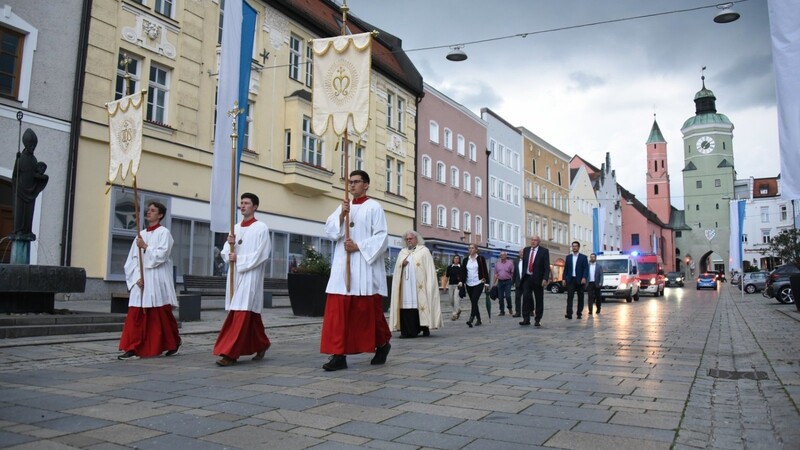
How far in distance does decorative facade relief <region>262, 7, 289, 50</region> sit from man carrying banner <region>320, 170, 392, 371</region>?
61.6 ft

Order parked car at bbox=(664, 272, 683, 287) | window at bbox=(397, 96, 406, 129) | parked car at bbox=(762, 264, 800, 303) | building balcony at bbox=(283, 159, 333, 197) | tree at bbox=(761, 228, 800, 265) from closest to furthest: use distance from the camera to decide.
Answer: parked car at bbox=(762, 264, 800, 303) → building balcony at bbox=(283, 159, 333, 197) → tree at bbox=(761, 228, 800, 265) → window at bbox=(397, 96, 406, 129) → parked car at bbox=(664, 272, 683, 287)

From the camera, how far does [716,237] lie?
327 feet

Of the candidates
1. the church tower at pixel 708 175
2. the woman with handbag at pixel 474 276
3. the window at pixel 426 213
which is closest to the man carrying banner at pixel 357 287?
the woman with handbag at pixel 474 276

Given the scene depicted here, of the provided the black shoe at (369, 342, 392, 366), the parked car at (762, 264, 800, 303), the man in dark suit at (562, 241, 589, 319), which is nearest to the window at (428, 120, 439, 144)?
the parked car at (762, 264, 800, 303)

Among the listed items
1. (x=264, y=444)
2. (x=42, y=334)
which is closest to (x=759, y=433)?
(x=264, y=444)

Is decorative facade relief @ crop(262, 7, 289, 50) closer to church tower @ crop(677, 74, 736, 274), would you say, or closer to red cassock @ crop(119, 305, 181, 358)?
red cassock @ crop(119, 305, 181, 358)

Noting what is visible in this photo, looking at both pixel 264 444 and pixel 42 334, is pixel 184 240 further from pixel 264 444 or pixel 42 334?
pixel 264 444

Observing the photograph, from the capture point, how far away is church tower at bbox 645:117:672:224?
11331 cm

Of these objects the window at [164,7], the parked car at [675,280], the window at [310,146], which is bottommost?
the parked car at [675,280]

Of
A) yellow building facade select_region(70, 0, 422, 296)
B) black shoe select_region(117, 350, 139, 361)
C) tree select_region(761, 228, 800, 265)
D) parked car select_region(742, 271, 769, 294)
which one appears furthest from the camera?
parked car select_region(742, 271, 769, 294)

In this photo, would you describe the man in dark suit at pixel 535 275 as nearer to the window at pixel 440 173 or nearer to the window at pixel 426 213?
the window at pixel 426 213

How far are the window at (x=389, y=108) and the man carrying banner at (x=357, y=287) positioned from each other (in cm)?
2589

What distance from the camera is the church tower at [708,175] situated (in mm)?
98875

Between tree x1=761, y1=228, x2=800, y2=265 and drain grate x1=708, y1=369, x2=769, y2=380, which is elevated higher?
tree x1=761, y1=228, x2=800, y2=265
